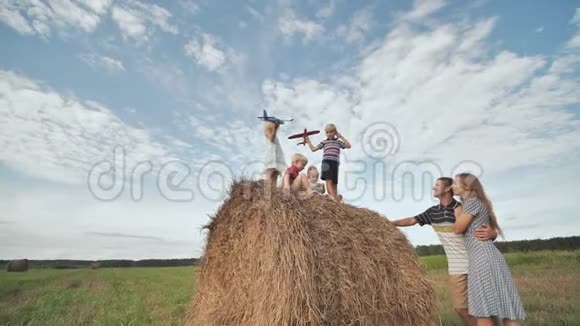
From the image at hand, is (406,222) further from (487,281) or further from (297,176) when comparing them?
(297,176)

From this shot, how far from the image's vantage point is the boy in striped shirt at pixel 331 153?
6773mm

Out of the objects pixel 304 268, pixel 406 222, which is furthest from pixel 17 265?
pixel 304 268

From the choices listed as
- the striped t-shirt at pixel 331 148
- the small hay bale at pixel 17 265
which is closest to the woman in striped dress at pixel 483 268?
the striped t-shirt at pixel 331 148

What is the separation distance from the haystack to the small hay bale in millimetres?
40168

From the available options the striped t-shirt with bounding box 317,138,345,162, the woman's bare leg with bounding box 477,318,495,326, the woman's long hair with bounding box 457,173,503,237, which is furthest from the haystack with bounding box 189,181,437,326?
the striped t-shirt with bounding box 317,138,345,162

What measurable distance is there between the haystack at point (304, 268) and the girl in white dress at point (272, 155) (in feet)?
3.47

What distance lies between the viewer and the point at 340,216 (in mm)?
4918

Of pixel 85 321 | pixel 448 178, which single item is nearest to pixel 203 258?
pixel 85 321

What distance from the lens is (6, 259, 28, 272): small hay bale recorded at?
122 feet

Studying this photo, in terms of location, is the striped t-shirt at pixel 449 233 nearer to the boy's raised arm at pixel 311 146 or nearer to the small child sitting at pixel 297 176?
the small child sitting at pixel 297 176

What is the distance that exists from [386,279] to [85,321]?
17.4ft

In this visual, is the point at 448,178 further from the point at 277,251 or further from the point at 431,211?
the point at 277,251

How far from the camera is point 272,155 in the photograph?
21.2 feet

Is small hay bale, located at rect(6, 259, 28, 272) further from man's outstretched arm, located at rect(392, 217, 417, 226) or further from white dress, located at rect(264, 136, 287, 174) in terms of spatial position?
man's outstretched arm, located at rect(392, 217, 417, 226)
